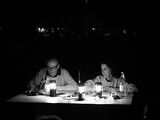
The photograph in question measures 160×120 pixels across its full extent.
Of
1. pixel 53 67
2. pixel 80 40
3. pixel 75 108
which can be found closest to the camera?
pixel 75 108

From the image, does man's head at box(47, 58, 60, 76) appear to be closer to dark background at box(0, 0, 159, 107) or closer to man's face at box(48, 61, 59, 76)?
man's face at box(48, 61, 59, 76)

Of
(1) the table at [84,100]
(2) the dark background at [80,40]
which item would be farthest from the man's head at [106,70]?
(1) the table at [84,100]

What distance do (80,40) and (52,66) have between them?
7.57 ft

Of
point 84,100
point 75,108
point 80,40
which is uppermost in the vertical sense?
point 80,40

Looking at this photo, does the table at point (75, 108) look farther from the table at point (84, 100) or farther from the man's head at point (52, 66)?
the man's head at point (52, 66)

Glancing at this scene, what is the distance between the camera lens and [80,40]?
8344 millimetres

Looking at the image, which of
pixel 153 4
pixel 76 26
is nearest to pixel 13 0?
pixel 76 26

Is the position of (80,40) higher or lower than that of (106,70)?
higher

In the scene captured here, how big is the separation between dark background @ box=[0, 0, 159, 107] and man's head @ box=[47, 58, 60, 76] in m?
1.20

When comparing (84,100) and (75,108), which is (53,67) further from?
(75,108)

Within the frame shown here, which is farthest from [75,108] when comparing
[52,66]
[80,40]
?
[80,40]

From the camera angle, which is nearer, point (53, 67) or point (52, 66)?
point (52, 66)

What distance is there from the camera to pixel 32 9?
24.9ft

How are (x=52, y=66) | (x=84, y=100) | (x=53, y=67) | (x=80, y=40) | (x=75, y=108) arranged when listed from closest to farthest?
1. (x=75, y=108)
2. (x=84, y=100)
3. (x=52, y=66)
4. (x=53, y=67)
5. (x=80, y=40)
